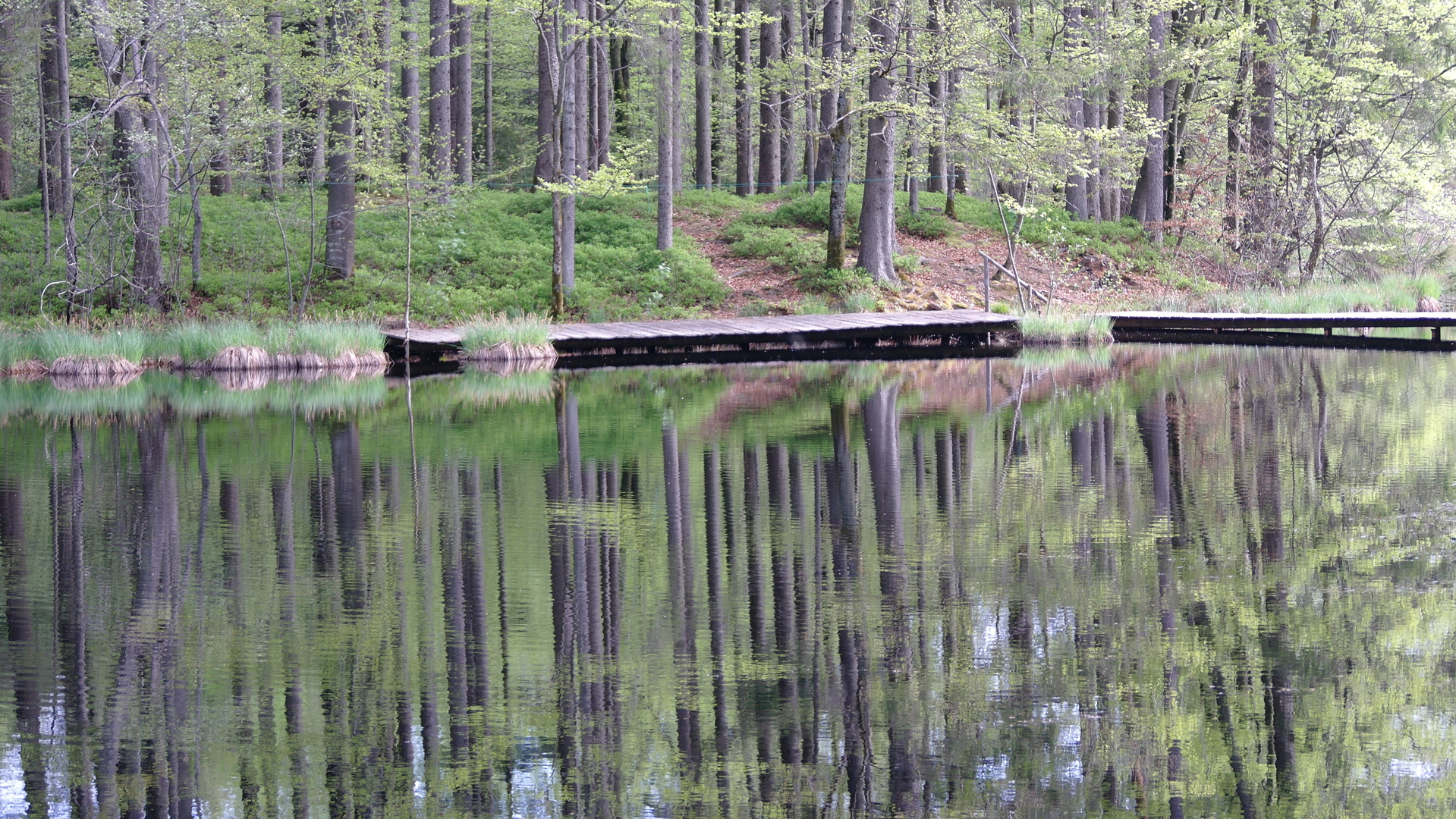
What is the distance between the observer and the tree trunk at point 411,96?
2285 cm

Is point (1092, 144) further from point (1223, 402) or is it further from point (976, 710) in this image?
point (976, 710)

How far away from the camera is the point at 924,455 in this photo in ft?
37.6

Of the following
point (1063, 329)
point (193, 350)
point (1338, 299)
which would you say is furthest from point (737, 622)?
point (1338, 299)

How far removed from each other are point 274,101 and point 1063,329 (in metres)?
13.0

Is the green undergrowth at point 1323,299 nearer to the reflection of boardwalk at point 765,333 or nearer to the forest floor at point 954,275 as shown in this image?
the forest floor at point 954,275

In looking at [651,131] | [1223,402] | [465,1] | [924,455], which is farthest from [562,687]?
[651,131]

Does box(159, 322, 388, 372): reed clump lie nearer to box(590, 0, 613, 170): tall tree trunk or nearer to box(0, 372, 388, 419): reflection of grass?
box(0, 372, 388, 419): reflection of grass

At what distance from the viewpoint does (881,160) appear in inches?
954

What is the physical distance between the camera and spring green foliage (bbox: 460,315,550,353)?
20.1 metres

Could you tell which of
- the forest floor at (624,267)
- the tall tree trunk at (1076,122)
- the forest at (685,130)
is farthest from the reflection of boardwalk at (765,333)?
the tall tree trunk at (1076,122)

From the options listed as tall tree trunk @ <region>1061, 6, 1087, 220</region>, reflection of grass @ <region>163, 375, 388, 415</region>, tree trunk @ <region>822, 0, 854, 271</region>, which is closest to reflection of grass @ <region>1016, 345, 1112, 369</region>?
tall tree trunk @ <region>1061, 6, 1087, 220</region>

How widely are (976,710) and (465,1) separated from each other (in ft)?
53.7

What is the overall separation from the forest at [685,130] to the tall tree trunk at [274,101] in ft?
0.26

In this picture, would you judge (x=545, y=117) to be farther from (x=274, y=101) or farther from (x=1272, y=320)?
(x=1272, y=320)
